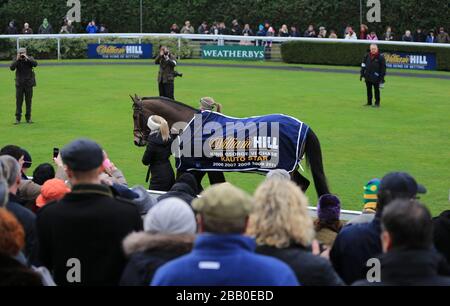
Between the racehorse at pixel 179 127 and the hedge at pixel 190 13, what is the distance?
83.9 feet

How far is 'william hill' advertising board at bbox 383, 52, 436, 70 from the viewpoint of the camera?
29.1 meters

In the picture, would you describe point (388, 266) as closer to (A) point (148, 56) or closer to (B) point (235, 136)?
(B) point (235, 136)

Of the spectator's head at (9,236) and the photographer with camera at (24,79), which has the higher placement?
the photographer with camera at (24,79)

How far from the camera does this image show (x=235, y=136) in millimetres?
10523

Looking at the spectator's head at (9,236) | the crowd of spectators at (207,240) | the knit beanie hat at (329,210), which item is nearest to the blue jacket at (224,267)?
the crowd of spectators at (207,240)

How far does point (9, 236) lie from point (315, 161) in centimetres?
652

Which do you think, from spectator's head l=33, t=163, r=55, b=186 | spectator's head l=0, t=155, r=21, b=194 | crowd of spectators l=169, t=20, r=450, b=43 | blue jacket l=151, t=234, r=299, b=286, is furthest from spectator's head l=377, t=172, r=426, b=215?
crowd of spectators l=169, t=20, r=450, b=43

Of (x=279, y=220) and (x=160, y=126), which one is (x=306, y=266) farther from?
(x=160, y=126)

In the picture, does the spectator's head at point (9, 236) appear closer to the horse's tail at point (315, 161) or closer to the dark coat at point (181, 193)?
the dark coat at point (181, 193)

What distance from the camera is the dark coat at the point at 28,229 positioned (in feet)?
16.7

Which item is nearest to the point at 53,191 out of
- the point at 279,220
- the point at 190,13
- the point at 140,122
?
the point at 279,220

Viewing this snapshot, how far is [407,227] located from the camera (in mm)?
4059

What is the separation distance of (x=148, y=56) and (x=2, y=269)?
2953 cm
